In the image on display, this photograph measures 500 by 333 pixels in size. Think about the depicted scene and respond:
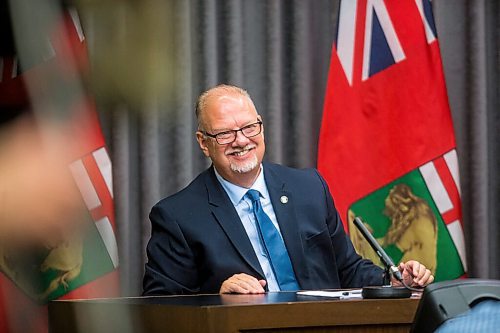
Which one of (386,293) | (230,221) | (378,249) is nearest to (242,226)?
(230,221)

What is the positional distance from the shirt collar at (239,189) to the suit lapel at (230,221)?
0.08 feet

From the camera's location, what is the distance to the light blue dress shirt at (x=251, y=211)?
2.21 meters

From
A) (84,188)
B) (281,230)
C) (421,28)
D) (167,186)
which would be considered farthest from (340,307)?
(421,28)

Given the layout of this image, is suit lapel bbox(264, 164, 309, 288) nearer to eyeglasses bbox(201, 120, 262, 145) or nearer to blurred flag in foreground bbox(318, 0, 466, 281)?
eyeglasses bbox(201, 120, 262, 145)

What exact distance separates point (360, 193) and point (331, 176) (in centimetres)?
12

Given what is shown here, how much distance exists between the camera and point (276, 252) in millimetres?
2215

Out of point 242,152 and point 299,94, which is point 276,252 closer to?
point 242,152

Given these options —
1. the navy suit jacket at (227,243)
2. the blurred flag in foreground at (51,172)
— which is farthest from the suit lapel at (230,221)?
the blurred flag in foreground at (51,172)

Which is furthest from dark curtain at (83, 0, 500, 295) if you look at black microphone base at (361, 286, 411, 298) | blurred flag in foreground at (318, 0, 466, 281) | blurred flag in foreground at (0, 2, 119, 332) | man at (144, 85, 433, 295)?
blurred flag in foreground at (0, 2, 119, 332)

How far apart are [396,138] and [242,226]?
3.27ft

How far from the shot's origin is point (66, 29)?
302 mm

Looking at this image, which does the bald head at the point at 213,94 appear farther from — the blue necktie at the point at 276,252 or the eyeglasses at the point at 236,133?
the blue necktie at the point at 276,252

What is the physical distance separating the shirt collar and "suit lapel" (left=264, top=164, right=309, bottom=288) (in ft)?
0.05

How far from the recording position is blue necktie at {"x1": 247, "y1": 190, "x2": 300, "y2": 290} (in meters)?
2.20
